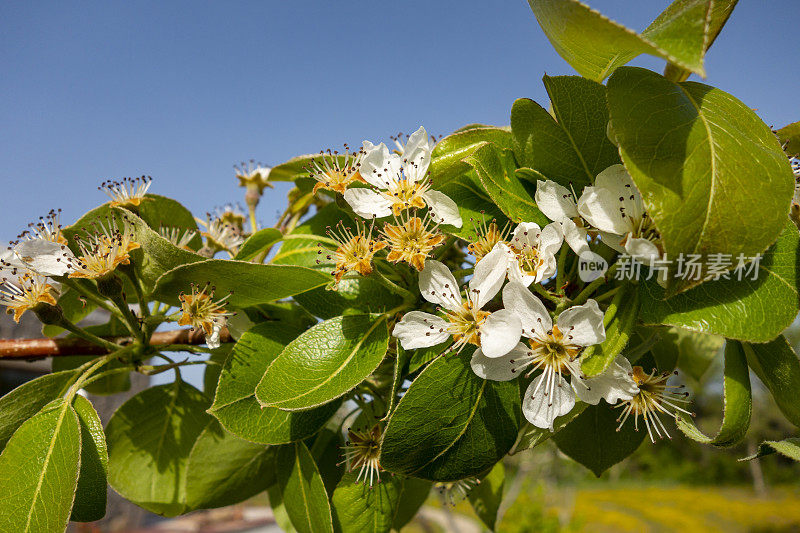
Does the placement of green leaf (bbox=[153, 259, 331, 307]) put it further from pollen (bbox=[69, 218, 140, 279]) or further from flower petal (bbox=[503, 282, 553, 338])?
flower petal (bbox=[503, 282, 553, 338])

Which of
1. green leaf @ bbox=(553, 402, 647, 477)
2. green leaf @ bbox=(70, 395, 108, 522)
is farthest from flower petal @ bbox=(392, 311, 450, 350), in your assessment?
green leaf @ bbox=(70, 395, 108, 522)

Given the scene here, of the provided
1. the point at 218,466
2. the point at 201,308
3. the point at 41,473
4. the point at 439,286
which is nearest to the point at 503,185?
the point at 439,286

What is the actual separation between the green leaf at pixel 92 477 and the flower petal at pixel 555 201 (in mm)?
840

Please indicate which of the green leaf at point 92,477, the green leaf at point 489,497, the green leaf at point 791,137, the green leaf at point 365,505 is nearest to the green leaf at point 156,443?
the green leaf at point 92,477

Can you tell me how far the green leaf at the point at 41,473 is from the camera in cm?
85

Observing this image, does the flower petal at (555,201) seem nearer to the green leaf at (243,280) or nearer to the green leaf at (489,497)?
the green leaf at (243,280)

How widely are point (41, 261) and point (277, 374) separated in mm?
520

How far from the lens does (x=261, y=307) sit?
109 cm

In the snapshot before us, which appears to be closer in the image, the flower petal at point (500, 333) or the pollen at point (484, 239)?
the flower petal at point (500, 333)

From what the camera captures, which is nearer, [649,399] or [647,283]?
[647,283]

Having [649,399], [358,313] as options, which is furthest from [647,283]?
[358,313]

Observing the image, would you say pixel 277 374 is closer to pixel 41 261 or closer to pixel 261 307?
pixel 261 307

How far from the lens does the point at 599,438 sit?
108cm

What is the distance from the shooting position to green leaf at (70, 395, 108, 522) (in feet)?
3.04
